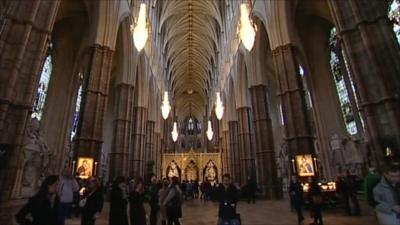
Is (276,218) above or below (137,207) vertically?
below

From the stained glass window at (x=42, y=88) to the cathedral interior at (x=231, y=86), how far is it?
0.28 ft

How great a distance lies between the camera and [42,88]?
1816 centimetres

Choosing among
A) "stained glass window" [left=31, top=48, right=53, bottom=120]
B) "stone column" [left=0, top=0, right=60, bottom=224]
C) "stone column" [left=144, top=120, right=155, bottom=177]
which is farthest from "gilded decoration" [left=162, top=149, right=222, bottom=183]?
"stone column" [left=0, top=0, right=60, bottom=224]

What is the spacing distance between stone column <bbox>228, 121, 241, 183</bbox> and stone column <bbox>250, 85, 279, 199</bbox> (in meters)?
7.58

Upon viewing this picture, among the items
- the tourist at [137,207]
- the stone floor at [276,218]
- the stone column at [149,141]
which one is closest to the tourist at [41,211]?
the tourist at [137,207]

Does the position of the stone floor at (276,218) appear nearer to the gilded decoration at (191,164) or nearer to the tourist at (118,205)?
the tourist at (118,205)

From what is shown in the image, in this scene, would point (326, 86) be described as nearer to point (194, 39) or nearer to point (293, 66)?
point (293, 66)

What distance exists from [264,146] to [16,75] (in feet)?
47.0

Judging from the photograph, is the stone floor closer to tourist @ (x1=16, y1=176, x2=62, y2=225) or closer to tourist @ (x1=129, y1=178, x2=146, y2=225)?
tourist @ (x1=129, y1=178, x2=146, y2=225)

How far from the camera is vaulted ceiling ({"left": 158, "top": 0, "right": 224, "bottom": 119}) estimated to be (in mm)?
31594

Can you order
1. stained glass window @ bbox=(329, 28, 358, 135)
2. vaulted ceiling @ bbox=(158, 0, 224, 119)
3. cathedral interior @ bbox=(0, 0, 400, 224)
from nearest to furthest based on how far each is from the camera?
cathedral interior @ bbox=(0, 0, 400, 224)
stained glass window @ bbox=(329, 28, 358, 135)
vaulted ceiling @ bbox=(158, 0, 224, 119)

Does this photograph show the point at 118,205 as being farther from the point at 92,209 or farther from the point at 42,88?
the point at 42,88

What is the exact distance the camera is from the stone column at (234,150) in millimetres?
24984

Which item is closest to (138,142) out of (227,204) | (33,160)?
(33,160)
